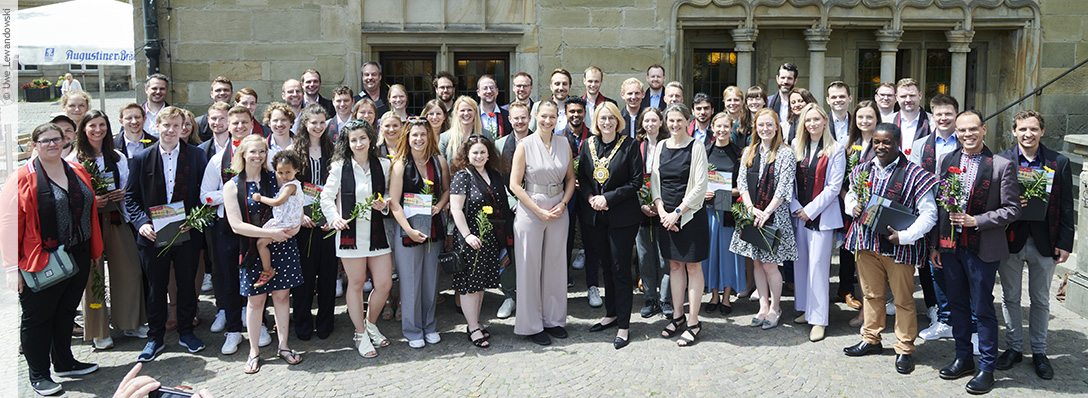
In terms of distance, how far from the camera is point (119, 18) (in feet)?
41.1

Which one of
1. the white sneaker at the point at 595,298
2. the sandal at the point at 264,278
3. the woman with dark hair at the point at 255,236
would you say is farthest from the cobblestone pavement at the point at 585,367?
the sandal at the point at 264,278

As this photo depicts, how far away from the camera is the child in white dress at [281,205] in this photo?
542cm

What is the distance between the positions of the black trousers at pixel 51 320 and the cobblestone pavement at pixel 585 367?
165 millimetres

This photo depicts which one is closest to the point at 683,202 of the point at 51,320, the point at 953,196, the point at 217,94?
the point at 953,196

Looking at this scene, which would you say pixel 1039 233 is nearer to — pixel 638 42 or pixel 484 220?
pixel 484 220

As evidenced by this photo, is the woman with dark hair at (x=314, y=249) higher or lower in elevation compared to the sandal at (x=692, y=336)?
higher

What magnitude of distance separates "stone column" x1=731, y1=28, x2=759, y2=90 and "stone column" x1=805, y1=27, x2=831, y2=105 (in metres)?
0.64

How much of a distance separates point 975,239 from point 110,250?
579cm

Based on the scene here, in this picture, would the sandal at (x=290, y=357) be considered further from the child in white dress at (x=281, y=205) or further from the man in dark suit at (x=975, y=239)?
the man in dark suit at (x=975, y=239)


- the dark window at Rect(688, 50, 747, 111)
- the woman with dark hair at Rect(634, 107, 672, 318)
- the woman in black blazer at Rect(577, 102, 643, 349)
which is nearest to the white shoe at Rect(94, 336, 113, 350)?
the woman in black blazer at Rect(577, 102, 643, 349)

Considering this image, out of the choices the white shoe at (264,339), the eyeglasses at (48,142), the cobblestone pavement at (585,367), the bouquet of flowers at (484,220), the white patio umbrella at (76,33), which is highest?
the white patio umbrella at (76,33)

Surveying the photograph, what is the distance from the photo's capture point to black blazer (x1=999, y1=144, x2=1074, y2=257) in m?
5.13

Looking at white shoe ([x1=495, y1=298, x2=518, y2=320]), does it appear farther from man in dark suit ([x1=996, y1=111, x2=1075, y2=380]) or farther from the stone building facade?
man in dark suit ([x1=996, y1=111, x2=1075, y2=380])

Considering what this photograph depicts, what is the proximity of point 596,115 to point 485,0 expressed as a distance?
12.7 ft
